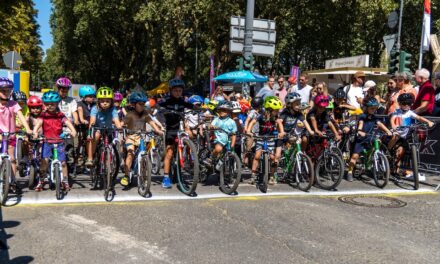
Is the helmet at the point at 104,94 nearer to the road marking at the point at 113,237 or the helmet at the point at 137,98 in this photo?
the helmet at the point at 137,98

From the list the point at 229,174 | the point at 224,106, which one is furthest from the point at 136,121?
the point at 229,174

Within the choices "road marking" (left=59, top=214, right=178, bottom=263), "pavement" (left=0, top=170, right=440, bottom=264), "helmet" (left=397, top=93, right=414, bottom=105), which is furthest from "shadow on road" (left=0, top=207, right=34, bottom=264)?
"helmet" (left=397, top=93, right=414, bottom=105)

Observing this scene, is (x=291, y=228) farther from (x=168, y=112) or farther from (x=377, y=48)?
(x=377, y=48)

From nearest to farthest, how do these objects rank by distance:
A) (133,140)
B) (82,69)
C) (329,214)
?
(329,214)
(133,140)
(82,69)

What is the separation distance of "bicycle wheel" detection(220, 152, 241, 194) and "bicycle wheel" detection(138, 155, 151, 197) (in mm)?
1271

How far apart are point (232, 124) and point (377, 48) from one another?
3669 centimetres

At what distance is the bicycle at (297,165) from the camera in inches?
319

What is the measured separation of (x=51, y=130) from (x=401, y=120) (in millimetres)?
6687

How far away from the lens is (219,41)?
90.5ft

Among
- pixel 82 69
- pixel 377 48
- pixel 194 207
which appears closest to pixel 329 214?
pixel 194 207

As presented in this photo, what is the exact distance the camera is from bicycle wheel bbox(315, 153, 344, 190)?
8117mm

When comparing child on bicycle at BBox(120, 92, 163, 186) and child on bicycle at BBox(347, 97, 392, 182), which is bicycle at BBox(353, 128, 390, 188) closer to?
child on bicycle at BBox(347, 97, 392, 182)

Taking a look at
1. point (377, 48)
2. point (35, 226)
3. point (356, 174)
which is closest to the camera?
point (35, 226)

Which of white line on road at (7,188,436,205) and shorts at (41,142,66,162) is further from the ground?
shorts at (41,142,66,162)
